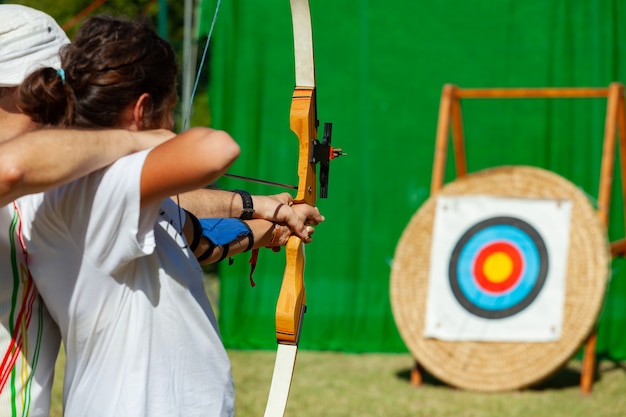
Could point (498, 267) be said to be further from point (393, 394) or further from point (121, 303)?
point (121, 303)

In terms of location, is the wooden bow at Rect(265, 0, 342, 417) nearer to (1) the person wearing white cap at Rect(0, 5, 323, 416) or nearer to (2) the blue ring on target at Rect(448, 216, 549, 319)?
(1) the person wearing white cap at Rect(0, 5, 323, 416)

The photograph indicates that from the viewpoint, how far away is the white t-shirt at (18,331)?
118 cm

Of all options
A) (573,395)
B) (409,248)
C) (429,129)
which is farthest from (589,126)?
(573,395)

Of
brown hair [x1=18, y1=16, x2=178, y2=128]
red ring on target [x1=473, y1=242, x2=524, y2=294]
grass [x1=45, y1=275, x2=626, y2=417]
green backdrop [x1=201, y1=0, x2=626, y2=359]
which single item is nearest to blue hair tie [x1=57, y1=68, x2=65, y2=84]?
brown hair [x1=18, y1=16, x2=178, y2=128]

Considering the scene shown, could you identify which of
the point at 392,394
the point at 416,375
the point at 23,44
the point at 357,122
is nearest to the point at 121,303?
the point at 23,44

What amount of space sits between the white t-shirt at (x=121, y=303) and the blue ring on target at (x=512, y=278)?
2.61 metres

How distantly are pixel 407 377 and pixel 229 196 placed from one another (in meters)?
2.42

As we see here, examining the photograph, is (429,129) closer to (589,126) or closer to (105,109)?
(589,126)

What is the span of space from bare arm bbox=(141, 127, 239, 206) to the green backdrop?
3.16 m

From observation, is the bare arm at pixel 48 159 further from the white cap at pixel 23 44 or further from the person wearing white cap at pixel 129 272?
the white cap at pixel 23 44

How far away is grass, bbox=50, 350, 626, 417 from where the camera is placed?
10.4 feet

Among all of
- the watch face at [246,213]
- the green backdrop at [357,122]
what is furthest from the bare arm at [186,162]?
the green backdrop at [357,122]

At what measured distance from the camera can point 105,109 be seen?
1.13 meters

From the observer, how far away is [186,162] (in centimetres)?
103
